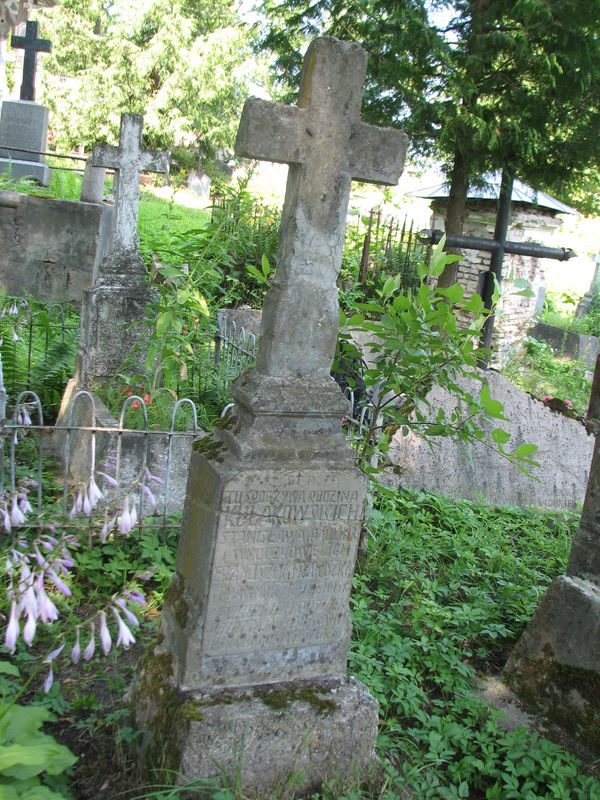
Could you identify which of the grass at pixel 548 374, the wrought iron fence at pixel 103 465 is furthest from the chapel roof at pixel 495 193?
the wrought iron fence at pixel 103 465

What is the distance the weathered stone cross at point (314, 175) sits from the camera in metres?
2.52

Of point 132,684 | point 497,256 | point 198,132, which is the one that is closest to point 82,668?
point 132,684

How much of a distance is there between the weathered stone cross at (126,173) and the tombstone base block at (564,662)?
155 inches

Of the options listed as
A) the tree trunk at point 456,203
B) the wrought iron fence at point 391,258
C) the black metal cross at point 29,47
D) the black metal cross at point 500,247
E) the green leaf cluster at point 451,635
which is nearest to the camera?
the green leaf cluster at point 451,635

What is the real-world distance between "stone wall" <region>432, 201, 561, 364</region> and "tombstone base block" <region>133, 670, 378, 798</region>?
7.95 meters

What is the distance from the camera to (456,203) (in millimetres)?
8578

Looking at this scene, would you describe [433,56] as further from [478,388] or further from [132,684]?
[132,684]

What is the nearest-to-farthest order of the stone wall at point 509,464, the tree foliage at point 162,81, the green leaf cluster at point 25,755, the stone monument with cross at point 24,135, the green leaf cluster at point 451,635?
1. the green leaf cluster at point 25,755
2. the green leaf cluster at point 451,635
3. the stone wall at point 509,464
4. the stone monument with cross at point 24,135
5. the tree foliage at point 162,81

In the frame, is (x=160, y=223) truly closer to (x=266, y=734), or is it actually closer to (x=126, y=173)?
(x=126, y=173)

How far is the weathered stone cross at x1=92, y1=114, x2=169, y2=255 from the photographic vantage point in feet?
18.9

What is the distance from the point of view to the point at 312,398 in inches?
104

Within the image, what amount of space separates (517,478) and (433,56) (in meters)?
4.45

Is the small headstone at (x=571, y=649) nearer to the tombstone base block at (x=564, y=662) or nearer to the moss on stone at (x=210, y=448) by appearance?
the tombstone base block at (x=564, y=662)

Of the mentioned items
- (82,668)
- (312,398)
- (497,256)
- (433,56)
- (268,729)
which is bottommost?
(82,668)
